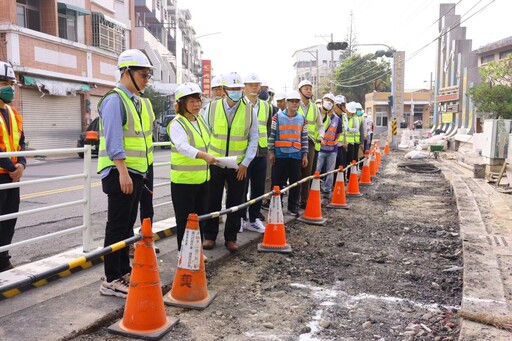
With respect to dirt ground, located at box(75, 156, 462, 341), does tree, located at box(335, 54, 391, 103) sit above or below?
above

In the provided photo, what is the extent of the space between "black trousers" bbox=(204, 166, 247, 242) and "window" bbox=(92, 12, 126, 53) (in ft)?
75.0

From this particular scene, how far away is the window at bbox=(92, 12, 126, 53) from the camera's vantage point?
2564cm

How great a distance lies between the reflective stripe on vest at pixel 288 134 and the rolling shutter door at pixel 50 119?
51.5ft

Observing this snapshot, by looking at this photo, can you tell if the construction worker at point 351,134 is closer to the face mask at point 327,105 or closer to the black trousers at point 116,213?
the face mask at point 327,105

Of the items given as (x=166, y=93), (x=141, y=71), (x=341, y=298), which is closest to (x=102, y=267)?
(x=141, y=71)

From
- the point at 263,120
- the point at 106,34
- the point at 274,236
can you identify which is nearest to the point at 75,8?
the point at 106,34

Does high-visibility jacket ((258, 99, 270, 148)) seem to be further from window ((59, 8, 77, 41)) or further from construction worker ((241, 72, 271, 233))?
window ((59, 8, 77, 41))

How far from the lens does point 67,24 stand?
24.2 meters

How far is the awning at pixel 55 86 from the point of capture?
20438 millimetres

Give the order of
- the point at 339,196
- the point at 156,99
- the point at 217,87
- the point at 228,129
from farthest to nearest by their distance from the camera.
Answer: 1. the point at 156,99
2. the point at 339,196
3. the point at 217,87
4. the point at 228,129

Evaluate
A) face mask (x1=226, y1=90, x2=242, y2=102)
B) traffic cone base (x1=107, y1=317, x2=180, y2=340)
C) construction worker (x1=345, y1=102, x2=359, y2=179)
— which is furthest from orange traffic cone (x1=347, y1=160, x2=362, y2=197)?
traffic cone base (x1=107, y1=317, x2=180, y2=340)

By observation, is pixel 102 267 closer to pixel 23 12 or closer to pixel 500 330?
pixel 500 330

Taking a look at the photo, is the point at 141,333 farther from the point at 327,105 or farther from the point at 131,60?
the point at 327,105

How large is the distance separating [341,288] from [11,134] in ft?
11.4
